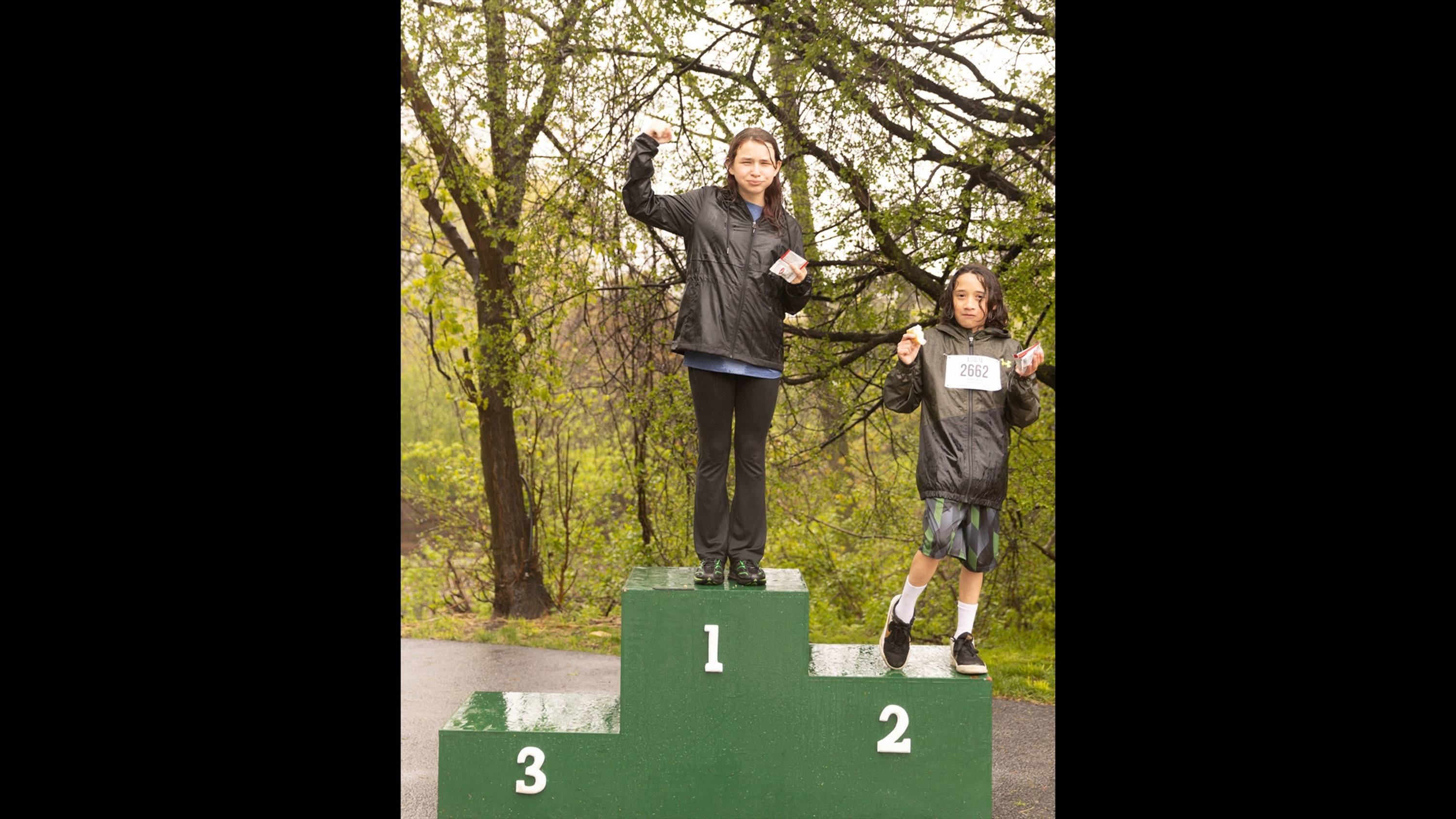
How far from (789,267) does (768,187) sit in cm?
41

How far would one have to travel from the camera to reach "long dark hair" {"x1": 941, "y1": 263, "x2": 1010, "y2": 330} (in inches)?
150

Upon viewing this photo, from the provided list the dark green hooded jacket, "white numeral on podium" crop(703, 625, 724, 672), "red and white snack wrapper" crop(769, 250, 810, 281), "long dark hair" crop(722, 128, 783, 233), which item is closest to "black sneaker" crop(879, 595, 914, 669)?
the dark green hooded jacket

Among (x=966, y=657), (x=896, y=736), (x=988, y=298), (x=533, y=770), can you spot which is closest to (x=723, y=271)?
(x=988, y=298)

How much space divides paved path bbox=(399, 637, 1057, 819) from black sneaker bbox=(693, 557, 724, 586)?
1.25 m

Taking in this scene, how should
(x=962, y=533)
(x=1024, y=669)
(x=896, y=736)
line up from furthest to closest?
(x=1024, y=669) < (x=962, y=533) < (x=896, y=736)

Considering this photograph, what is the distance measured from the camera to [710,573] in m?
3.77

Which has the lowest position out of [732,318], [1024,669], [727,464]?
[1024,669]

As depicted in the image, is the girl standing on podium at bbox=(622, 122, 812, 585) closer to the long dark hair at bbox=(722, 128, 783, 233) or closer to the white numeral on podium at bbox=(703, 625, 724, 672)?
the long dark hair at bbox=(722, 128, 783, 233)

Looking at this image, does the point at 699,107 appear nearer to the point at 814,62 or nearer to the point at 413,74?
the point at 814,62

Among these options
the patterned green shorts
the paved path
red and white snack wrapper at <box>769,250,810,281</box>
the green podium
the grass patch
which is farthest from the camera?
the grass patch

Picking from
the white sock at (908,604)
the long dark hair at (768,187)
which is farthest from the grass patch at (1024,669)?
the long dark hair at (768,187)

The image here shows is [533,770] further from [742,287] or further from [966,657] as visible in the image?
[742,287]

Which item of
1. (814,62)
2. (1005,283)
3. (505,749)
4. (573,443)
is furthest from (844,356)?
(573,443)

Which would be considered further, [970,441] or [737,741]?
[970,441]
